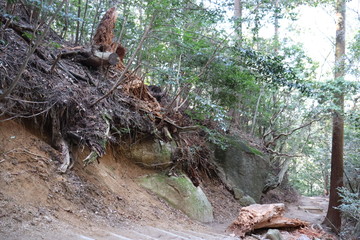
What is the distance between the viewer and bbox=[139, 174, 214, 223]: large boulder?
304 inches

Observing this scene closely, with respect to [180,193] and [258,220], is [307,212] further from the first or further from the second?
[180,193]

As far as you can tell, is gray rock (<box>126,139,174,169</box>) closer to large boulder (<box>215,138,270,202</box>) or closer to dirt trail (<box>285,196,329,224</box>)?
large boulder (<box>215,138,270,202</box>)

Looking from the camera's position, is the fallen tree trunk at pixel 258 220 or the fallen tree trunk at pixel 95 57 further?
the fallen tree trunk at pixel 95 57

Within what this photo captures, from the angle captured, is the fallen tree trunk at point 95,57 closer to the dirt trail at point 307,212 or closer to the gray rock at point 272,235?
the gray rock at point 272,235

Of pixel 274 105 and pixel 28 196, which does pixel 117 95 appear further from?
pixel 274 105

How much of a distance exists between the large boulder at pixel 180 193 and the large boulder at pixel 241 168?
3438mm

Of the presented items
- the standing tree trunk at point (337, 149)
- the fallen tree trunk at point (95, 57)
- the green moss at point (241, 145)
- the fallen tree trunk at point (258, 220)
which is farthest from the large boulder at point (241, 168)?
the fallen tree trunk at point (95, 57)

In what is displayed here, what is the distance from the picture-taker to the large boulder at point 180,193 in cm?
772

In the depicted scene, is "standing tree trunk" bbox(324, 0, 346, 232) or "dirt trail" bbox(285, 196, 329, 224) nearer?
"standing tree trunk" bbox(324, 0, 346, 232)

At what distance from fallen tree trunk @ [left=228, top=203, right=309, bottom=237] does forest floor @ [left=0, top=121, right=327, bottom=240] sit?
57.1 inches

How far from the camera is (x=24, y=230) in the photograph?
334 cm

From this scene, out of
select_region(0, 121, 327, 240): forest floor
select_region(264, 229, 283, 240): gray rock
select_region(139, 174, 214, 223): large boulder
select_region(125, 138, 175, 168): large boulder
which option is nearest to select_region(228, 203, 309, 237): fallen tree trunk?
select_region(264, 229, 283, 240): gray rock

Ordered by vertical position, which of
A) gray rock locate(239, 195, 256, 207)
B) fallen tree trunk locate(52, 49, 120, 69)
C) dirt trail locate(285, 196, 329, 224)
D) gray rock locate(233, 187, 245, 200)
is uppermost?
fallen tree trunk locate(52, 49, 120, 69)

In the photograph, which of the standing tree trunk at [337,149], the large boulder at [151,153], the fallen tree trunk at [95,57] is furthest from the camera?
the standing tree trunk at [337,149]
